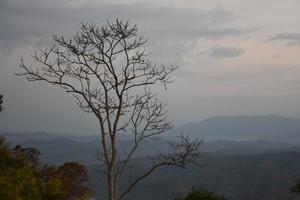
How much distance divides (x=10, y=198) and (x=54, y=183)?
2.55 meters

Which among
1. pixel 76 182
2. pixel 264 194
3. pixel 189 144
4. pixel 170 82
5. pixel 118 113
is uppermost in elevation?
pixel 170 82

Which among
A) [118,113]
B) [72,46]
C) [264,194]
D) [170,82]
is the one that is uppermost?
[72,46]

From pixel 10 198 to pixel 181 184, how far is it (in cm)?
18603

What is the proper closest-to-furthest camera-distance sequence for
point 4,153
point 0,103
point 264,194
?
point 4,153
point 0,103
point 264,194

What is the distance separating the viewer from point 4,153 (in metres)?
19.7

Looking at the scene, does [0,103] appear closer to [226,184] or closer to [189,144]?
[189,144]

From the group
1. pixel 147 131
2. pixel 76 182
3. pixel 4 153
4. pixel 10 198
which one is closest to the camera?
pixel 10 198

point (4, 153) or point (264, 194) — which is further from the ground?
point (4, 153)

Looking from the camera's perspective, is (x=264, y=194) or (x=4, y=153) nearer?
(x=4, y=153)

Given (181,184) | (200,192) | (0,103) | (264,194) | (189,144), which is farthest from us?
(181,184)

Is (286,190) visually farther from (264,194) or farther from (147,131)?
(147,131)

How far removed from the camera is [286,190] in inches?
6639

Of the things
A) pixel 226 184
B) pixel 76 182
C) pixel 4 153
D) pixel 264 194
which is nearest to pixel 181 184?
pixel 226 184

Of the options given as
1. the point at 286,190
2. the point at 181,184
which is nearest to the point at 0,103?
the point at 286,190
